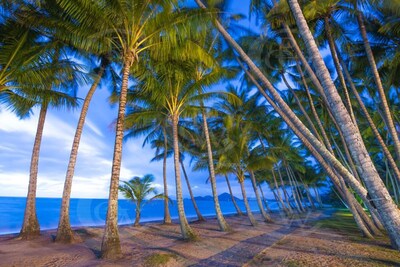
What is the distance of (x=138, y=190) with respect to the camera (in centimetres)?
1708

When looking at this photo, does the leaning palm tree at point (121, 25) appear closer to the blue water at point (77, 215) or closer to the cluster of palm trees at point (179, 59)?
the cluster of palm trees at point (179, 59)

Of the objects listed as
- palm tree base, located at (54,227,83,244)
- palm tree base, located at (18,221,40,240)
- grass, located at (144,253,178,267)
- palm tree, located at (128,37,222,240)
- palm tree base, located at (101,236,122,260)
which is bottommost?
grass, located at (144,253,178,267)

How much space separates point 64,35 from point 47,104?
3724mm

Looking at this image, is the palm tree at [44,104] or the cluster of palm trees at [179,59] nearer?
the cluster of palm trees at [179,59]

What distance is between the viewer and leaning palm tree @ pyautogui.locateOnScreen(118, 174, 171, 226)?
661 inches

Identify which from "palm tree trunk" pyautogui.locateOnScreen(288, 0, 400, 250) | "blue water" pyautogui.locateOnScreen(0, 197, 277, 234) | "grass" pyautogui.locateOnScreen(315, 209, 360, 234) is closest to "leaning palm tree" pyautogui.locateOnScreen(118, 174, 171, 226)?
"blue water" pyautogui.locateOnScreen(0, 197, 277, 234)

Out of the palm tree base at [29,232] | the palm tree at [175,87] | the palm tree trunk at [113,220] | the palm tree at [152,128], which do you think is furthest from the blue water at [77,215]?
the palm tree trunk at [113,220]

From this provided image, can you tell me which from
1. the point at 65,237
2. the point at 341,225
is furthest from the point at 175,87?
the point at 341,225

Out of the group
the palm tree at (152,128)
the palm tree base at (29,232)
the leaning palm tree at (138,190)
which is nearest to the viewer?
the palm tree base at (29,232)

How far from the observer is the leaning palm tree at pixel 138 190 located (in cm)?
1678

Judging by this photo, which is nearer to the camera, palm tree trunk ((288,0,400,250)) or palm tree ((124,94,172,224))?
palm tree trunk ((288,0,400,250))

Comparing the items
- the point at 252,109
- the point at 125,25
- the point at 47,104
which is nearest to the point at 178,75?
the point at 125,25

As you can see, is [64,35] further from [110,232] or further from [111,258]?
[111,258]

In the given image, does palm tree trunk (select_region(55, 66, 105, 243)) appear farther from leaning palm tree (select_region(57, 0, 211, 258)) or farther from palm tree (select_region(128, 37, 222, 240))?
leaning palm tree (select_region(57, 0, 211, 258))
